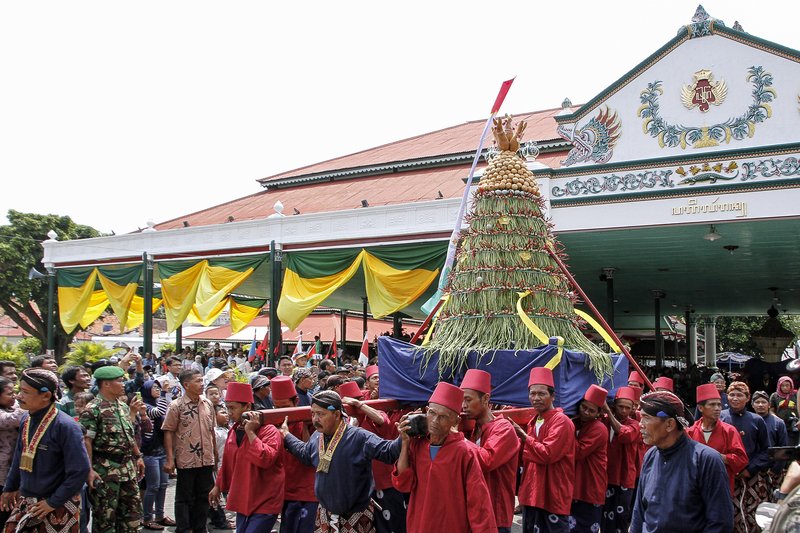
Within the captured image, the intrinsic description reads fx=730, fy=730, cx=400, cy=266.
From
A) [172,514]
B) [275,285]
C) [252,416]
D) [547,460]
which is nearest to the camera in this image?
[252,416]

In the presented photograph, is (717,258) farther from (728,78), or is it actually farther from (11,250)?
(11,250)

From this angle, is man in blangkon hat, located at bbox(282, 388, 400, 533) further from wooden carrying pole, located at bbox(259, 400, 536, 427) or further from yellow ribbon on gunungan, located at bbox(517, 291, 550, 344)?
yellow ribbon on gunungan, located at bbox(517, 291, 550, 344)

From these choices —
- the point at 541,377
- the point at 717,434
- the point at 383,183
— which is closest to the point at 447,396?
the point at 541,377

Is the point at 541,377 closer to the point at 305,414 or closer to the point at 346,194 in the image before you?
the point at 305,414

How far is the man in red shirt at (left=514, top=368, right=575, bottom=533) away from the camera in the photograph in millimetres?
5590

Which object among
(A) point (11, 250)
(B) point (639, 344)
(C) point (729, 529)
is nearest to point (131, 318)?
(A) point (11, 250)

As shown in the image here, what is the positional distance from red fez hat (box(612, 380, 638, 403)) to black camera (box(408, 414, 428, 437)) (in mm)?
3201

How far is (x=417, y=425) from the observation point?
170 inches

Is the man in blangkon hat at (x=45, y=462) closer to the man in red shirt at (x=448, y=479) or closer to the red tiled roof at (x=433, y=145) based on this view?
the man in red shirt at (x=448, y=479)

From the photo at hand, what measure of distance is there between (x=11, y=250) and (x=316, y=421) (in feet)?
94.8

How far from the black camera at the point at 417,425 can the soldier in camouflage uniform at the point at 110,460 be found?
2.91 metres

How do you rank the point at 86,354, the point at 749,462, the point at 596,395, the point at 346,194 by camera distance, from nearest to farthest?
the point at 596,395
the point at 749,462
the point at 86,354
the point at 346,194

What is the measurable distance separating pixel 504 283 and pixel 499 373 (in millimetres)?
803

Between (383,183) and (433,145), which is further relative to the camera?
(433,145)
